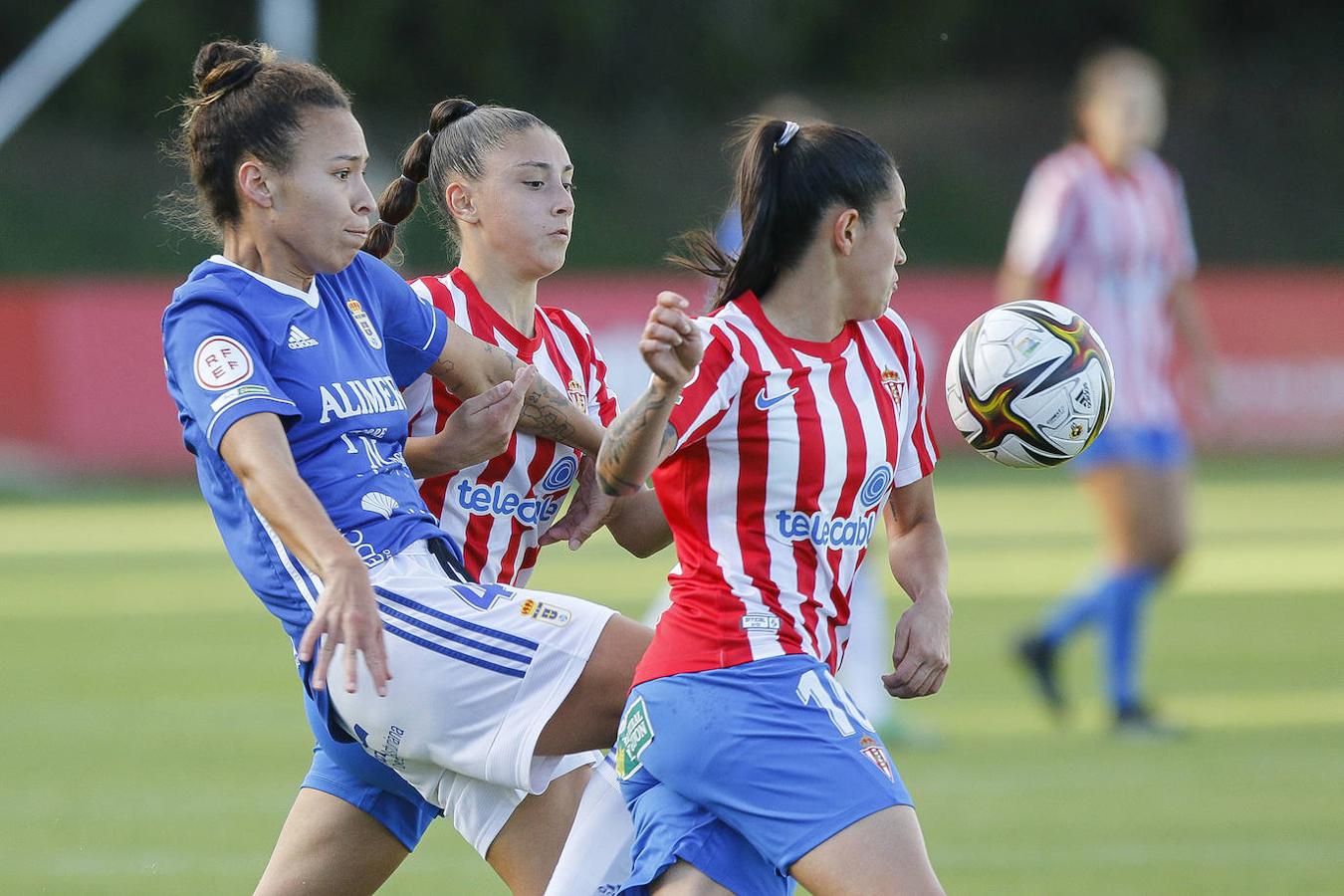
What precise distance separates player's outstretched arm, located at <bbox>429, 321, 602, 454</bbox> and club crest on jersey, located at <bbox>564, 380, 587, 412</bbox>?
15cm

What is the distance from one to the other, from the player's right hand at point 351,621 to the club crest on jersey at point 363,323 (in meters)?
0.65

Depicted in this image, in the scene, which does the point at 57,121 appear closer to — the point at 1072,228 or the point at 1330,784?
the point at 1072,228

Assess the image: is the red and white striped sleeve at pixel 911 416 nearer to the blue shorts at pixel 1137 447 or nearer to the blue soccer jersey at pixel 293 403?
the blue soccer jersey at pixel 293 403

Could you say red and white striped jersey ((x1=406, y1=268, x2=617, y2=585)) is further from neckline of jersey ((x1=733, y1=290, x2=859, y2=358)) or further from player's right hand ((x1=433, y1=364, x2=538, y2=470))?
neckline of jersey ((x1=733, y1=290, x2=859, y2=358))

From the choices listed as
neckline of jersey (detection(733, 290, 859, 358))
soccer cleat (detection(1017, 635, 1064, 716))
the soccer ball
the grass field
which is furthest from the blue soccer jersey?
soccer cleat (detection(1017, 635, 1064, 716))

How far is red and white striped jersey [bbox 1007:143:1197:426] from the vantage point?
8.02m

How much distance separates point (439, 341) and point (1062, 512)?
1316 cm

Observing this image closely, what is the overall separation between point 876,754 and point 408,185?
1608 mm

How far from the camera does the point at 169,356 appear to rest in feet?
10.9

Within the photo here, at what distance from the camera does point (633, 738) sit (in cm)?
341

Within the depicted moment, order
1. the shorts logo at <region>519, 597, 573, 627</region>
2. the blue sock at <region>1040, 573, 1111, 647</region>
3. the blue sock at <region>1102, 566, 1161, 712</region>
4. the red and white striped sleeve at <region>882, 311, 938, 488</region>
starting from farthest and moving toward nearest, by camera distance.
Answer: the blue sock at <region>1040, 573, 1111, 647</region>
the blue sock at <region>1102, 566, 1161, 712</region>
the red and white striped sleeve at <region>882, 311, 938, 488</region>
the shorts logo at <region>519, 597, 573, 627</region>

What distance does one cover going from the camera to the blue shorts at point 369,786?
3604mm

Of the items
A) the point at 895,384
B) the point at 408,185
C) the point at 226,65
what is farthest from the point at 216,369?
the point at 895,384

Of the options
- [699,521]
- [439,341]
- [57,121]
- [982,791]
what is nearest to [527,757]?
[699,521]
